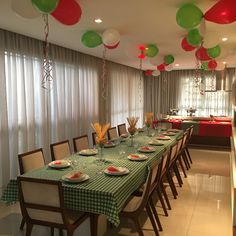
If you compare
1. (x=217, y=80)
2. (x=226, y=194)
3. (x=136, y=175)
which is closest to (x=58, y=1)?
(x=136, y=175)

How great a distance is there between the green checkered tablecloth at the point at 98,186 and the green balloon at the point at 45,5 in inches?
57.6

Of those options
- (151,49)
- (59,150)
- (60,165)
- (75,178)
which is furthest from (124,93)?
(75,178)

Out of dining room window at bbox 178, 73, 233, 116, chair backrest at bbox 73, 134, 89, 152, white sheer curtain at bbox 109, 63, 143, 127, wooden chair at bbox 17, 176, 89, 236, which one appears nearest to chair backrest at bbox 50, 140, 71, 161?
chair backrest at bbox 73, 134, 89, 152

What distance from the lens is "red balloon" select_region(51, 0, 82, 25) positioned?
244 centimetres

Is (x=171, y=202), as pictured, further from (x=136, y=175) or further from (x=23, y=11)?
(x=23, y=11)

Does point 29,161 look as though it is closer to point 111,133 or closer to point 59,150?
point 59,150

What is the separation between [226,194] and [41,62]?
3.66m

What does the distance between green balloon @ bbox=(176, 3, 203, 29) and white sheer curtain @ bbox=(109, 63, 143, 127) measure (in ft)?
15.6

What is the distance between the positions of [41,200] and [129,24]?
2.46 m

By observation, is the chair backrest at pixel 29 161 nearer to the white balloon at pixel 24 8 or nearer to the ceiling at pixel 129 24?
the white balloon at pixel 24 8

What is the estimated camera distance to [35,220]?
223cm

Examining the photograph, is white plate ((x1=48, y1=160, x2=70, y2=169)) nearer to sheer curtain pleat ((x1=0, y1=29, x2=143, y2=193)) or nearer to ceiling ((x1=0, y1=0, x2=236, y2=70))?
sheer curtain pleat ((x1=0, y1=29, x2=143, y2=193))

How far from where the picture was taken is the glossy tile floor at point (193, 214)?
2867 mm

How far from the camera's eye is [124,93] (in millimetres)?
8547
